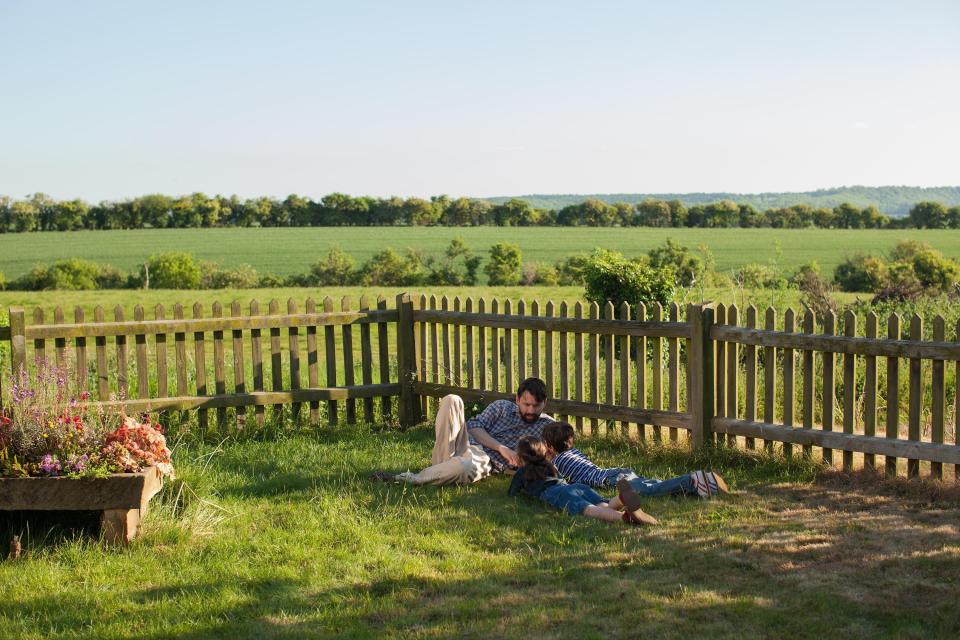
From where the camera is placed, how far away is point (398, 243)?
2862 inches

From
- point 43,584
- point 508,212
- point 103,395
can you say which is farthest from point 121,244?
point 43,584

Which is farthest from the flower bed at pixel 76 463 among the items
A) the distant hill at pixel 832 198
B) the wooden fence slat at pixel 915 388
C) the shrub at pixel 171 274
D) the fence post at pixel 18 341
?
the distant hill at pixel 832 198

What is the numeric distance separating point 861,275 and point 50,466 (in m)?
33.0

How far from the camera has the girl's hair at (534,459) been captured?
22.9 feet

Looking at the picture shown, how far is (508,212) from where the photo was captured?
92.6 m

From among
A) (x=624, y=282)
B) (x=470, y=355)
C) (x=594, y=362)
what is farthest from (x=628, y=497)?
(x=624, y=282)

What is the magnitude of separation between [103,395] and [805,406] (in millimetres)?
6862

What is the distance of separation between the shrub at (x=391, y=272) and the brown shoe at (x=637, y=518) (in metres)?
35.0

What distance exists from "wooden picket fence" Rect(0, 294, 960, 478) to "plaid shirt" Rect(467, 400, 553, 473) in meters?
1.39

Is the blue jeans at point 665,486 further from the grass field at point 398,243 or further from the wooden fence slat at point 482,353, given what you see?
the grass field at point 398,243

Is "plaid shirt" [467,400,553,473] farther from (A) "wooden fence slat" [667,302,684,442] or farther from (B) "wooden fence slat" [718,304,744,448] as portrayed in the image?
(B) "wooden fence slat" [718,304,744,448]

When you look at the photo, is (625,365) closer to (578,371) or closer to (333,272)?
(578,371)

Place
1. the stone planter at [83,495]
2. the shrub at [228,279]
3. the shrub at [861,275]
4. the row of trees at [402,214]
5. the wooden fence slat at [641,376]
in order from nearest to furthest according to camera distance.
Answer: the stone planter at [83,495] < the wooden fence slat at [641,376] < the shrub at [861,275] < the shrub at [228,279] < the row of trees at [402,214]

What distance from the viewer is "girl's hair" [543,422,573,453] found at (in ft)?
23.9
